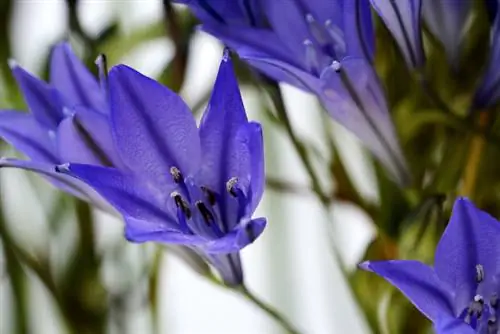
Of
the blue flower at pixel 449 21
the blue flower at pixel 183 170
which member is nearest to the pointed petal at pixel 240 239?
the blue flower at pixel 183 170

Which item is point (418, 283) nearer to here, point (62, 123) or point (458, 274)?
point (458, 274)

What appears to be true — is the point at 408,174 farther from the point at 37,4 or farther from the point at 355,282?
the point at 37,4

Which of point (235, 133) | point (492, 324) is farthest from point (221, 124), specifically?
point (492, 324)

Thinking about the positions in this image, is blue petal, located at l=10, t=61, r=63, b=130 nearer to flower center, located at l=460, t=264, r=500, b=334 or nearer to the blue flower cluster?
the blue flower cluster

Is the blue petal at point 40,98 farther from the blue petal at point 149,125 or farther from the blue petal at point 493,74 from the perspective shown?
the blue petal at point 493,74

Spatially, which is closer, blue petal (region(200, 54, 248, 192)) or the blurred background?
blue petal (region(200, 54, 248, 192))

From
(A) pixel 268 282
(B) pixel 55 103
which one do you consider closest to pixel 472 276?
(B) pixel 55 103

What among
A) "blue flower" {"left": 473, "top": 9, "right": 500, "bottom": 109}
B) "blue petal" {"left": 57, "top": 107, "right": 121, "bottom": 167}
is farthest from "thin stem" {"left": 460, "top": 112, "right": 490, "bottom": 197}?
"blue petal" {"left": 57, "top": 107, "right": 121, "bottom": 167}
